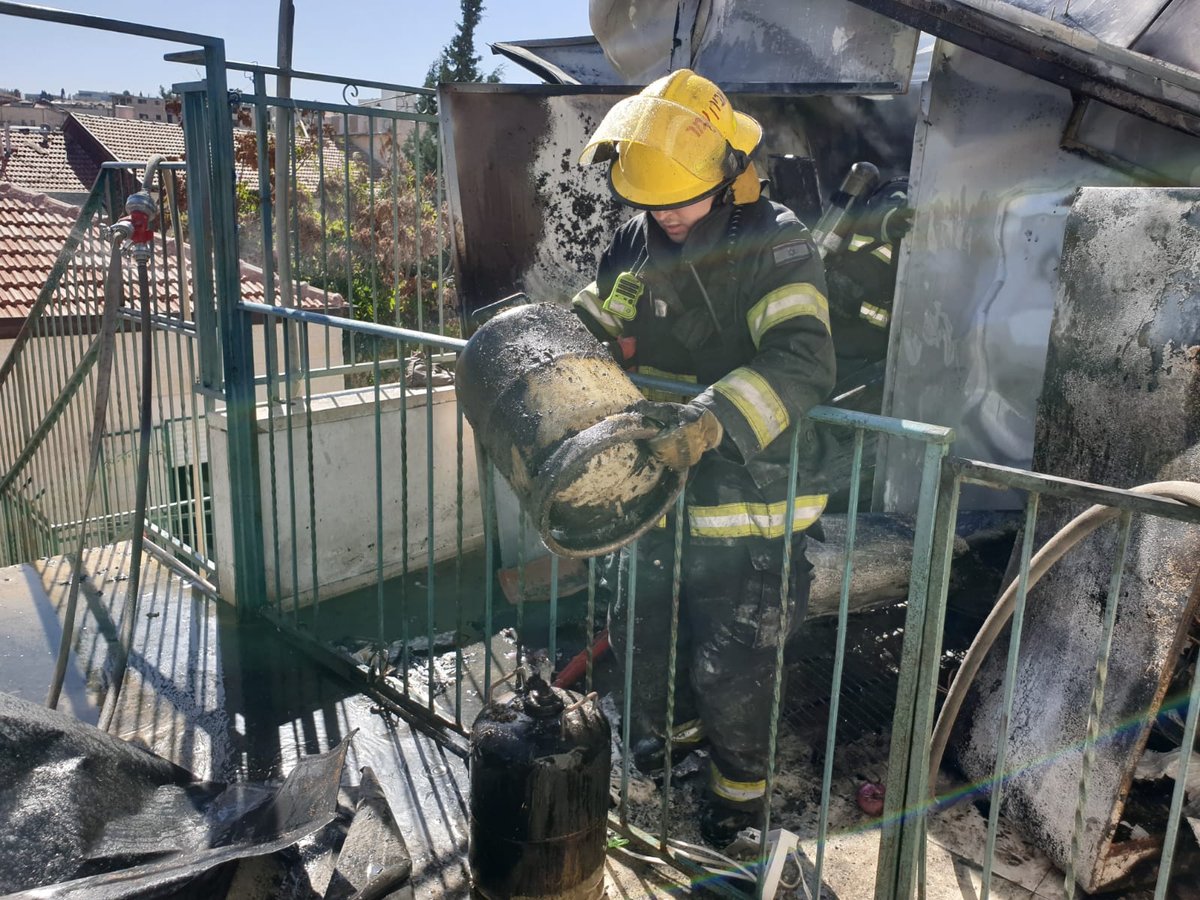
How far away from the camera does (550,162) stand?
15.9 feet

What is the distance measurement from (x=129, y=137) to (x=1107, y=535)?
3583cm

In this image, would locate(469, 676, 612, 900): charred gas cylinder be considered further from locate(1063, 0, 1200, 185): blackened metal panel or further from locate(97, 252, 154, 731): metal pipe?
locate(1063, 0, 1200, 185): blackened metal panel

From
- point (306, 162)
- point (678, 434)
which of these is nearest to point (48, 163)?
point (306, 162)

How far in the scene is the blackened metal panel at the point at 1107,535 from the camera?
260 centimetres

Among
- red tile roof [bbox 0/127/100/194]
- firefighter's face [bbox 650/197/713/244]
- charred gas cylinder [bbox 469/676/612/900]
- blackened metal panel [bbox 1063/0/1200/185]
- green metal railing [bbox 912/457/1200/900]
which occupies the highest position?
red tile roof [bbox 0/127/100/194]

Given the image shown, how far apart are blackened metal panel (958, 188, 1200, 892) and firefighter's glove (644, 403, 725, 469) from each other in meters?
1.51

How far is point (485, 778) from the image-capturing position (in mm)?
2436

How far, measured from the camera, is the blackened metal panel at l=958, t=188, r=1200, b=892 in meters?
2.60

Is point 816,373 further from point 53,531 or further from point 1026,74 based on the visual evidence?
point 53,531

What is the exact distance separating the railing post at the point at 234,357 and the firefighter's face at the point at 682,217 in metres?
2.16

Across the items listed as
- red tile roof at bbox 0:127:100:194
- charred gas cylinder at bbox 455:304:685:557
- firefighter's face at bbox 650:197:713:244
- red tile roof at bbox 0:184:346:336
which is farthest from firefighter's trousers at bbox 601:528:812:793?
red tile roof at bbox 0:127:100:194

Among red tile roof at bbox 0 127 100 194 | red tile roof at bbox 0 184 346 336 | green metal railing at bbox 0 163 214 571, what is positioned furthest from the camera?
red tile roof at bbox 0 127 100 194

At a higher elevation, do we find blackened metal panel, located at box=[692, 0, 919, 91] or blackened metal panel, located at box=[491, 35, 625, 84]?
blackened metal panel, located at box=[491, 35, 625, 84]

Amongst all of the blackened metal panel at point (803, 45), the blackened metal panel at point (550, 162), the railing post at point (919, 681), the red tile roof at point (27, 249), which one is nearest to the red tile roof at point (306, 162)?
the red tile roof at point (27, 249)
